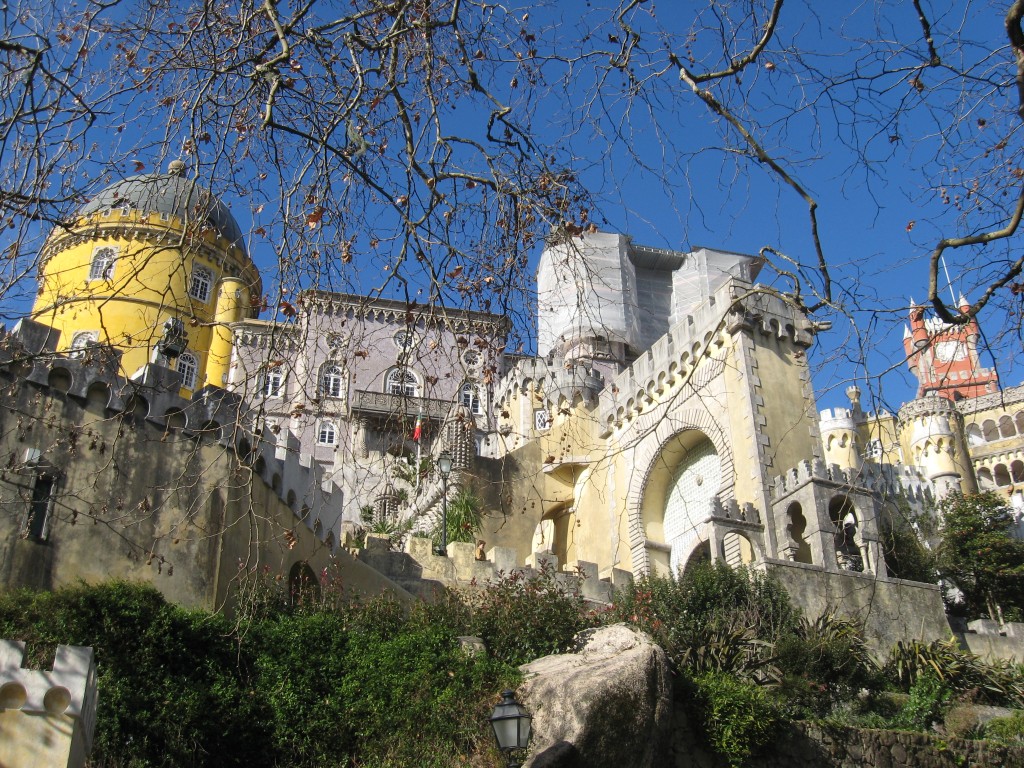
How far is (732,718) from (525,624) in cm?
298

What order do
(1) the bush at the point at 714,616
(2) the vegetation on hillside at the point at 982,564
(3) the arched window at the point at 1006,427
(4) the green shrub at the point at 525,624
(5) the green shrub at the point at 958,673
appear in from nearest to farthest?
(4) the green shrub at the point at 525,624 < (1) the bush at the point at 714,616 < (5) the green shrub at the point at 958,673 < (2) the vegetation on hillside at the point at 982,564 < (3) the arched window at the point at 1006,427

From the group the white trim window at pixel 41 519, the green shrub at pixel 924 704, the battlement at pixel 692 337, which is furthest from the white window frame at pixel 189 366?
the green shrub at pixel 924 704

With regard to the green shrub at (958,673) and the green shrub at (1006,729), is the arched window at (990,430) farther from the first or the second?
the green shrub at (1006,729)

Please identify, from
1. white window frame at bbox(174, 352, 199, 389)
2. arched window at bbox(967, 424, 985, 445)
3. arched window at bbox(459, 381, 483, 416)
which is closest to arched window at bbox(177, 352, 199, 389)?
white window frame at bbox(174, 352, 199, 389)

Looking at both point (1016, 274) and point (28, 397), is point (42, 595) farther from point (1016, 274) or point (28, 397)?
point (1016, 274)

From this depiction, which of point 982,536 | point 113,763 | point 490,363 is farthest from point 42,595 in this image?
point 982,536

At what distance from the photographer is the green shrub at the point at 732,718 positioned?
1202 cm

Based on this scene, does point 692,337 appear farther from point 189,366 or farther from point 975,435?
point 975,435

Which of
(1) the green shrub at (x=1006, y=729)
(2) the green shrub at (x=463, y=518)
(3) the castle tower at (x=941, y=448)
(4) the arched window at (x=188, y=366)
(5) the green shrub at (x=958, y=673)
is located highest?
(4) the arched window at (x=188, y=366)

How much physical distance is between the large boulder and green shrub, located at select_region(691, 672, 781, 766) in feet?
2.41

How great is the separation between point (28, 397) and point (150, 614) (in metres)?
4.00

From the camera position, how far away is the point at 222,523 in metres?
13.8

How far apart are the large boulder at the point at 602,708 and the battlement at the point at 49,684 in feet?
14.9

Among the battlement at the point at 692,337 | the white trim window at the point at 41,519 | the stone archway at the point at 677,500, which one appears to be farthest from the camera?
the stone archway at the point at 677,500
